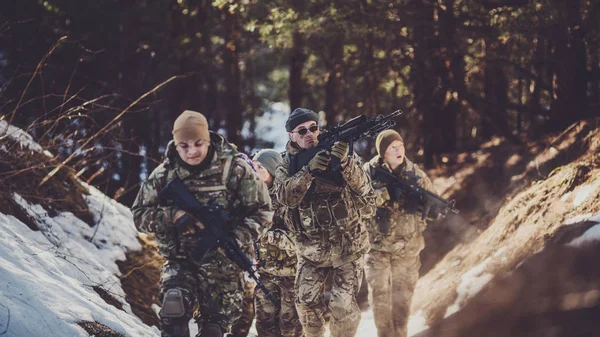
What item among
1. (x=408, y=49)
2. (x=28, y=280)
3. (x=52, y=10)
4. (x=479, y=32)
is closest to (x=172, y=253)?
(x=28, y=280)

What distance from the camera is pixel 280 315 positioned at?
6.44 m

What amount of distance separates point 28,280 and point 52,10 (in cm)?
1346

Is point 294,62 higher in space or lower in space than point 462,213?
higher

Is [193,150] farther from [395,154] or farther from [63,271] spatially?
[395,154]

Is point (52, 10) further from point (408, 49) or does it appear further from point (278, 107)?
point (278, 107)

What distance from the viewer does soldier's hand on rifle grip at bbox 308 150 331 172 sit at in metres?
5.55

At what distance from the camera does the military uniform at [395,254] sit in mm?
7402

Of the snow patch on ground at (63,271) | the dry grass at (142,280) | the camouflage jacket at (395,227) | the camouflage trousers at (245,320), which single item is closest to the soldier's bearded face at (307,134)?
the camouflage jacket at (395,227)

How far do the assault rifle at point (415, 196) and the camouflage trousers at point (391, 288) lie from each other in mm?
591

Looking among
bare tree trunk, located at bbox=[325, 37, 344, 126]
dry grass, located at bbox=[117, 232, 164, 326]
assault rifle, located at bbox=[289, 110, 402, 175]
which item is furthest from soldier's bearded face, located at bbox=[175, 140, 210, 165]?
bare tree trunk, located at bbox=[325, 37, 344, 126]

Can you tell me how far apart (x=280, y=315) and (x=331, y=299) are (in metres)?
0.73

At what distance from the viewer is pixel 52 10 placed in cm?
1697

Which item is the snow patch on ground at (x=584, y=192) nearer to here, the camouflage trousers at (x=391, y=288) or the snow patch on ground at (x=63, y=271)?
the camouflage trousers at (x=391, y=288)

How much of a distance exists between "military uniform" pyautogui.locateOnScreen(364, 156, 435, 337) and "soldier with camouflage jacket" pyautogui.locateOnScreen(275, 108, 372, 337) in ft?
4.50
